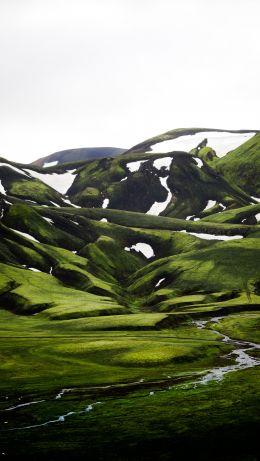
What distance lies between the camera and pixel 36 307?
187 m

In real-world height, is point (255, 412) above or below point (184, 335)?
above

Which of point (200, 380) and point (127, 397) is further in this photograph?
point (200, 380)

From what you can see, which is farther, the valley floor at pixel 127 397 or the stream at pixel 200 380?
the stream at pixel 200 380

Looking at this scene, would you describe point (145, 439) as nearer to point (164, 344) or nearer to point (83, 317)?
point (164, 344)

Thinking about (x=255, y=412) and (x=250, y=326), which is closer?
(x=255, y=412)

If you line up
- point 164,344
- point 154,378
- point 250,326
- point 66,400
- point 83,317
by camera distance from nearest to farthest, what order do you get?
point 66,400
point 154,378
point 164,344
point 250,326
point 83,317

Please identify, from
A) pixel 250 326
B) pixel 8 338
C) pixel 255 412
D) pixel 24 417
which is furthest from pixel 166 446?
pixel 250 326

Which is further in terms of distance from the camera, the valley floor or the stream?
the stream

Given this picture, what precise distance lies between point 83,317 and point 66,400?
106 m

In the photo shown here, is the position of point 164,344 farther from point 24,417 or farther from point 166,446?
point 166,446

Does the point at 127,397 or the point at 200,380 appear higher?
the point at 127,397

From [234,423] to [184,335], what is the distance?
300 ft

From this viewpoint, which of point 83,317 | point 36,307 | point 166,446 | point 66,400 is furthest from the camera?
point 36,307

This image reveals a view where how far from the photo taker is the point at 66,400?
66.1 meters
